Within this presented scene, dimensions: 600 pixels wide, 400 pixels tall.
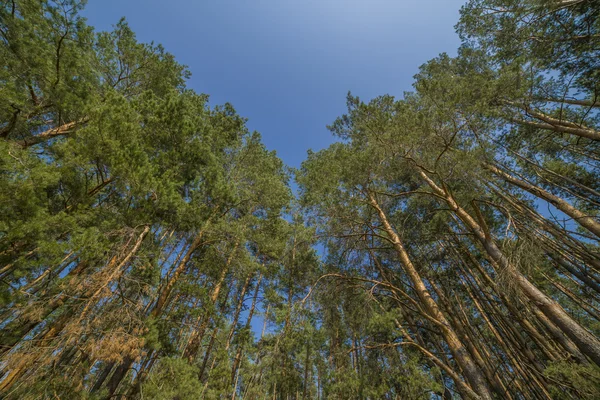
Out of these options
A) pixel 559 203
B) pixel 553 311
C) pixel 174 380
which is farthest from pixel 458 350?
pixel 559 203

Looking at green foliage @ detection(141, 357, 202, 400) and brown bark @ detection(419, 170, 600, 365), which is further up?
brown bark @ detection(419, 170, 600, 365)

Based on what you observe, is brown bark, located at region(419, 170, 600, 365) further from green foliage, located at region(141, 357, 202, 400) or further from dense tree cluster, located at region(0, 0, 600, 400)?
green foliage, located at region(141, 357, 202, 400)

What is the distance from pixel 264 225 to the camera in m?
7.62

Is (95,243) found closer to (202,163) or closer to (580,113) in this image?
(202,163)

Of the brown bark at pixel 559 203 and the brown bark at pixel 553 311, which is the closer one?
the brown bark at pixel 553 311

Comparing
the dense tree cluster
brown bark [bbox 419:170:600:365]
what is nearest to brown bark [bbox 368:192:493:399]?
the dense tree cluster

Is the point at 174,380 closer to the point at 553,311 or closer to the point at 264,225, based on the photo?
the point at 264,225

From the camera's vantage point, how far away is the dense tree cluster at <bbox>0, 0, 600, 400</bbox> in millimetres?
3412

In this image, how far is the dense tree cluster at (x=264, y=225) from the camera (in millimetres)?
3412

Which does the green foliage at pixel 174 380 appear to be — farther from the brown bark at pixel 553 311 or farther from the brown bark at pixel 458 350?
the brown bark at pixel 553 311

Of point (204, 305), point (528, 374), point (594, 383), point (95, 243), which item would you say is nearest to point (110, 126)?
point (95, 243)

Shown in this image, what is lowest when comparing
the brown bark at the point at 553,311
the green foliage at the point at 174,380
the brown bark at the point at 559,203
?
the green foliage at the point at 174,380

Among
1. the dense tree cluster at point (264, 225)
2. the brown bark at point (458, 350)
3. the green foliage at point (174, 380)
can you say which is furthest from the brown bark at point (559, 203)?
the green foliage at point (174, 380)

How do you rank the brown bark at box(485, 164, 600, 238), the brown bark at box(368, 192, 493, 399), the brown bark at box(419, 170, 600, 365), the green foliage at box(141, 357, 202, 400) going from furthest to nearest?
the brown bark at box(485, 164, 600, 238) → the green foliage at box(141, 357, 202, 400) → the brown bark at box(368, 192, 493, 399) → the brown bark at box(419, 170, 600, 365)
